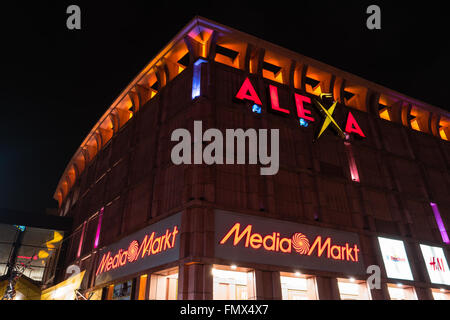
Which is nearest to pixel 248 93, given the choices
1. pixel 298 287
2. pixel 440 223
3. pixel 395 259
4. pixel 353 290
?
pixel 298 287

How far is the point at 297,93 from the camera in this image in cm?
2753

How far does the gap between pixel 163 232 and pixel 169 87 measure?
40.0 feet

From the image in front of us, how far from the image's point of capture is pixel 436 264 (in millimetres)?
25344

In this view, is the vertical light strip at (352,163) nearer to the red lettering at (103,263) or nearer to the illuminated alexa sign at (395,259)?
the illuminated alexa sign at (395,259)

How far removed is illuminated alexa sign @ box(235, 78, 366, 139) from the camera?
2439 centimetres

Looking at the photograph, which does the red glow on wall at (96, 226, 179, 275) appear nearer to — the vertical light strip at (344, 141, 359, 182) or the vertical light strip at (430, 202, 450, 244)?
the vertical light strip at (344, 141, 359, 182)

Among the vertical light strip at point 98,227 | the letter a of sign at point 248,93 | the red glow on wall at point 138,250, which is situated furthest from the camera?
the vertical light strip at point 98,227

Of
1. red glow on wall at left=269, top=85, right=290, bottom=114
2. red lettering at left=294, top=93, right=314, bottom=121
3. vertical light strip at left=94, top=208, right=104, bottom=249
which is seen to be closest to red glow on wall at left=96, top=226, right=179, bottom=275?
vertical light strip at left=94, top=208, right=104, bottom=249

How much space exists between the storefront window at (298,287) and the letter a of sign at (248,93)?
12.1 meters

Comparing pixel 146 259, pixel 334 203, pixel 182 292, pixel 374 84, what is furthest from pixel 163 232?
pixel 374 84

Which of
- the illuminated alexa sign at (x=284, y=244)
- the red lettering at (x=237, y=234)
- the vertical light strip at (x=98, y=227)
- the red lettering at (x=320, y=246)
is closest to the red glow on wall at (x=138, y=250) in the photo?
the vertical light strip at (x=98, y=227)

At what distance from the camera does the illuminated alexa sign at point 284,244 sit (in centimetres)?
1842

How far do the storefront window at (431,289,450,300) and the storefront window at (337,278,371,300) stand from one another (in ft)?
21.2
